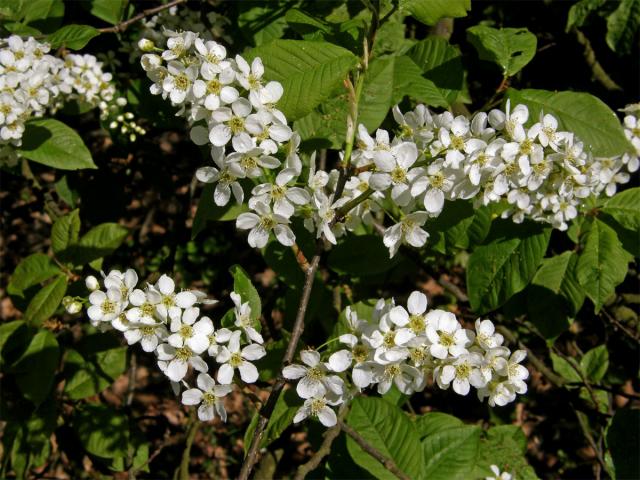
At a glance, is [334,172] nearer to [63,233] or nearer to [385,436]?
[385,436]

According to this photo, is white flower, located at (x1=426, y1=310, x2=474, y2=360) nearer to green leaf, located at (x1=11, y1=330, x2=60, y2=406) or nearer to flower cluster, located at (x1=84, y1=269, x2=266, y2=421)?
flower cluster, located at (x1=84, y1=269, x2=266, y2=421)

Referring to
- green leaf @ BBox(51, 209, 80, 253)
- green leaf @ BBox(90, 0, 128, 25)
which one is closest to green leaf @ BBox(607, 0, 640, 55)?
green leaf @ BBox(90, 0, 128, 25)

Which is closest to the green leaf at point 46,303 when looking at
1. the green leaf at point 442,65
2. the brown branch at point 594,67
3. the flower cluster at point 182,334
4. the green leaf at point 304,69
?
the flower cluster at point 182,334

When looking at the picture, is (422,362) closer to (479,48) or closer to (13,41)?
(479,48)

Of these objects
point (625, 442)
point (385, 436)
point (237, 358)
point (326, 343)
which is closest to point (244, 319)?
point (237, 358)

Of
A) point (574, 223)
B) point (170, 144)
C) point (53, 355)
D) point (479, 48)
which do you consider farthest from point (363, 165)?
point (170, 144)

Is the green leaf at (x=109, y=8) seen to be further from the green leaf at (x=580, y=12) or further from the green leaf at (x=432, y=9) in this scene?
the green leaf at (x=580, y=12)
